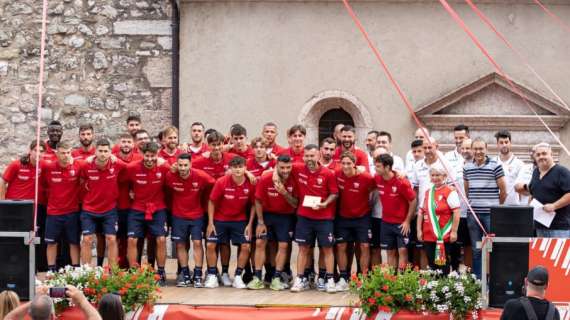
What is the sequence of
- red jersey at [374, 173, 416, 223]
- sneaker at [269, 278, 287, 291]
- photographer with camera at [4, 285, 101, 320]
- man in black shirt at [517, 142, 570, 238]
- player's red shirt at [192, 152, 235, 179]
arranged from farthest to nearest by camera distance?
player's red shirt at [192, 152, 235, 179], sneaker at [269, 278, 287, 291], red jersey at [374, 173, 416, 223], man in black shirt at [517, 142, 570, 238], photographer with camera at [4, 285, 101, 320]

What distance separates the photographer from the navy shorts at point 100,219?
13484 mm

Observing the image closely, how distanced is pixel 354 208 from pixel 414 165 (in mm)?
903

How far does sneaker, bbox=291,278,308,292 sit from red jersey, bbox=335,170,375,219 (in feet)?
2.96

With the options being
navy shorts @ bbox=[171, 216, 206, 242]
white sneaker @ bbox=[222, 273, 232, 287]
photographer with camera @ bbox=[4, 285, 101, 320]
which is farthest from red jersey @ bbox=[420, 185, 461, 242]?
photographer with camera @ bbox=[4, 285, 101, 320]

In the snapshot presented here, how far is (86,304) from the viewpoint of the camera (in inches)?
330

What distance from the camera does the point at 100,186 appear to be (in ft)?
44.1

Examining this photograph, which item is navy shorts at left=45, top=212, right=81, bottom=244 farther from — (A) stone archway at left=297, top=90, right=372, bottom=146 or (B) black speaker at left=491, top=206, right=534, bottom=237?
(B) black speaker at left=491, top=206, right=534, bottom=237

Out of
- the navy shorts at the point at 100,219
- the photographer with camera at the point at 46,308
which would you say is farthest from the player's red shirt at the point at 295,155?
Result: the photographer with camera at the point at 46,308

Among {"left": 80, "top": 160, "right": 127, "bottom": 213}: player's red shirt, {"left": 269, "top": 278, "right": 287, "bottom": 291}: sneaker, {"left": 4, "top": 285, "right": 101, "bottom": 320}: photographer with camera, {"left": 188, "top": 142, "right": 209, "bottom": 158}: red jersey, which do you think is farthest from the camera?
{"left": 188, "top": 142, "right": 209, "bottom": 158}: red jersey

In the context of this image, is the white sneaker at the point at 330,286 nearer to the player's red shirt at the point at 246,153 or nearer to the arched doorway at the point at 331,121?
the player's red shirt at the point at 246,153

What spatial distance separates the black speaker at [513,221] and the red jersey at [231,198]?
3.14m

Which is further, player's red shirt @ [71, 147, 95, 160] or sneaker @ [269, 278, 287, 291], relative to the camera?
player's red shirt @ [71, 147, 95, 160]

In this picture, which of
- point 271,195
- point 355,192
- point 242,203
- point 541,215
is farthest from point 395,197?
point 242,203

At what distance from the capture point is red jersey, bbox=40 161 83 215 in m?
13.5
